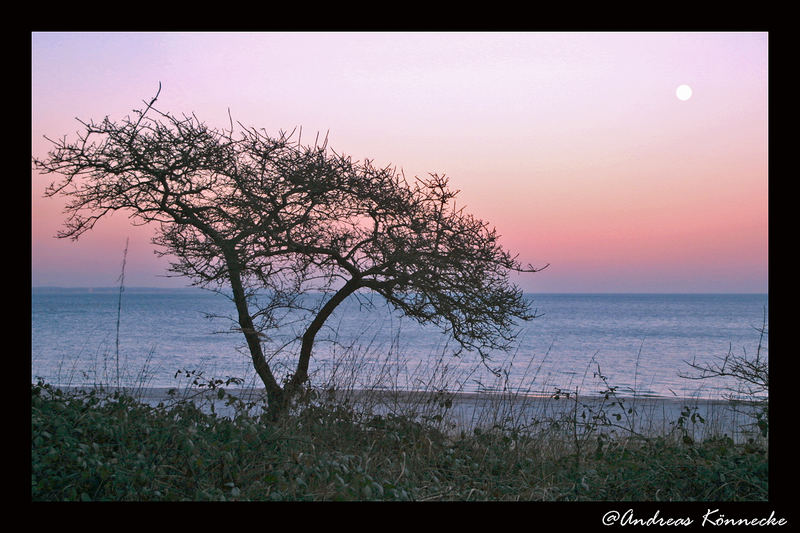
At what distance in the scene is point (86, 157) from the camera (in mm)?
6648

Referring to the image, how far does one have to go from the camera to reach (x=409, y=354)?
31.8 m

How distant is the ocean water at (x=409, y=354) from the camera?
24.0 feet

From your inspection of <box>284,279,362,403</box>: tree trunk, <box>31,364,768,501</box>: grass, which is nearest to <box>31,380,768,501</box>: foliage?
<box>31,364,768,501</box>: grass

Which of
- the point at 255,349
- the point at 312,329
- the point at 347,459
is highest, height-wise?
the point at 312,329

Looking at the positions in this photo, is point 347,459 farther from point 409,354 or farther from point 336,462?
point 409,354

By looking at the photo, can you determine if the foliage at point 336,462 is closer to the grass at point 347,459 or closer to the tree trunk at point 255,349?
the grass at point 347,459

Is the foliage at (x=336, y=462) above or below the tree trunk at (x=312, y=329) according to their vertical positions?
below

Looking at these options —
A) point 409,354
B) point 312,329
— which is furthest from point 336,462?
point 409,354

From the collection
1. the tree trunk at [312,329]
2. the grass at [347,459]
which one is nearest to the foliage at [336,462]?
the grass at [347,459]
